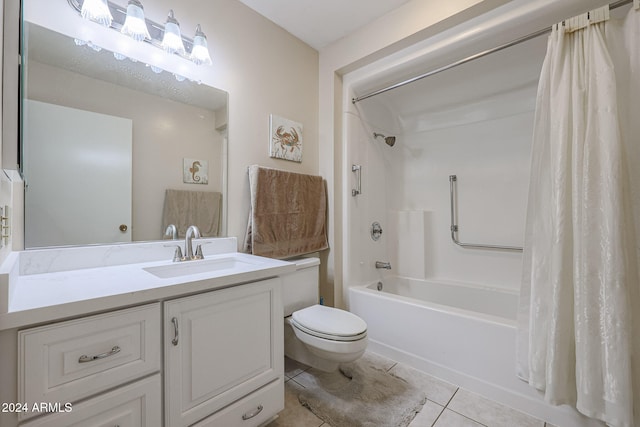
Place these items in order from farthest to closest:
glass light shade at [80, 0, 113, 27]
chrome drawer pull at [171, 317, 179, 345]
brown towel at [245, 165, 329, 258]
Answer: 1. brown towel at [245, 165, 329, 258]
2. glass light shade at [80, 0, 113, 27]
3. chrome drawer pull at [171, 317, 179, 345]

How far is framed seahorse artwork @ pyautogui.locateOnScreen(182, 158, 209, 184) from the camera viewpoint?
1.57 meters

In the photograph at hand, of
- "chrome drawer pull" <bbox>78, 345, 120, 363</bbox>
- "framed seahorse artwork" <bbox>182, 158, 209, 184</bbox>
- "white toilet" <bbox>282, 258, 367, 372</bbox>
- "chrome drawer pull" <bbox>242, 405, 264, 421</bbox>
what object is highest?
"framed seahorse artwork" <bbox>182, 158, 209, 184</bbox>

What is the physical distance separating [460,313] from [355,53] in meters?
1.98

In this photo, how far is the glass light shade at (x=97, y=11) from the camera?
1.22 meters

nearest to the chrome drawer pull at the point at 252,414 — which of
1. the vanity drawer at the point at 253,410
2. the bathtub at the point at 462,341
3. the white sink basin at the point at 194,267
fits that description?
the vanity drawer at the point at 253,410

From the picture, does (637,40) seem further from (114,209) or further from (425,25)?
(114,209)

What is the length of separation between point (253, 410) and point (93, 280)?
0.83 meters

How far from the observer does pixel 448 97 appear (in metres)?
2.51

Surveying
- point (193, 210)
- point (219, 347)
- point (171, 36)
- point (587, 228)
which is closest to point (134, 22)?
point (171, 36)

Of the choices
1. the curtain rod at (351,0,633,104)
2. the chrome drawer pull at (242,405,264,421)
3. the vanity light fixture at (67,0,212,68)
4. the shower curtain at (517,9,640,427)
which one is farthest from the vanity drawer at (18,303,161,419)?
the curtain rod at (351,0,633,104)

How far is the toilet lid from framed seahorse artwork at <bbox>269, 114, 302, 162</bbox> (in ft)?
3.72

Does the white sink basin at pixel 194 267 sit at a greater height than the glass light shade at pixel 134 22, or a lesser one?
lesser

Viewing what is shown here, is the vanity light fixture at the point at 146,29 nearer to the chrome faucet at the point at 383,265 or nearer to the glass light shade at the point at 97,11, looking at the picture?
the glass light shade at the point at 97,11

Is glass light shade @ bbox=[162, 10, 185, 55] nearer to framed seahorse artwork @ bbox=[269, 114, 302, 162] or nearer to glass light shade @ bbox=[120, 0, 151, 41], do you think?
glass light shade @ bbox=[120, 0, 151, 41]
